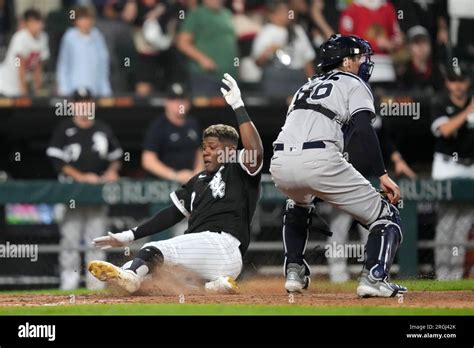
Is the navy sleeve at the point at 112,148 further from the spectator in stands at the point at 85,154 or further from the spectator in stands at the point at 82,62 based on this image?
the spectator in stands at the point at 82,62

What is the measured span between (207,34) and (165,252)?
458 cm

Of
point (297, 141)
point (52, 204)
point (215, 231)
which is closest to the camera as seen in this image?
point (297, 141)

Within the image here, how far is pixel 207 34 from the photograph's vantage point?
12.2 m

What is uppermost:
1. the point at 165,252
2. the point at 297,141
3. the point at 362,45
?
the point at 362,45

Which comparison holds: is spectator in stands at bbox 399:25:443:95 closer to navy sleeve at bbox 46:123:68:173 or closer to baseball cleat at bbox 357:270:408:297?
navy sleeve at bbox 46:123:68:173

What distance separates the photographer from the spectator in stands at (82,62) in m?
12.1

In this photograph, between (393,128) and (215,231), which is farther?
(393,128)

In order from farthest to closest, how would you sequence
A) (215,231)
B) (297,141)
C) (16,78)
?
(16,78)
(215,231)
(297,141)

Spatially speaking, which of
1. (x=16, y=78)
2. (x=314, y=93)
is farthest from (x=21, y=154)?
(x=314, y=93)

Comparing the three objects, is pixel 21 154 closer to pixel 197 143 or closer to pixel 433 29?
pixel 197 143

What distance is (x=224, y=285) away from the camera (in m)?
8.05

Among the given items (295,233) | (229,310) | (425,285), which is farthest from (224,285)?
(425,285)

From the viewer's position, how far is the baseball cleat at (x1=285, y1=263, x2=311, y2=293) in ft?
25.9

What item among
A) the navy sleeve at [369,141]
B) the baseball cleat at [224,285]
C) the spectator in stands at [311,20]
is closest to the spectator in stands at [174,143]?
the spectator in stands at [311,20]
